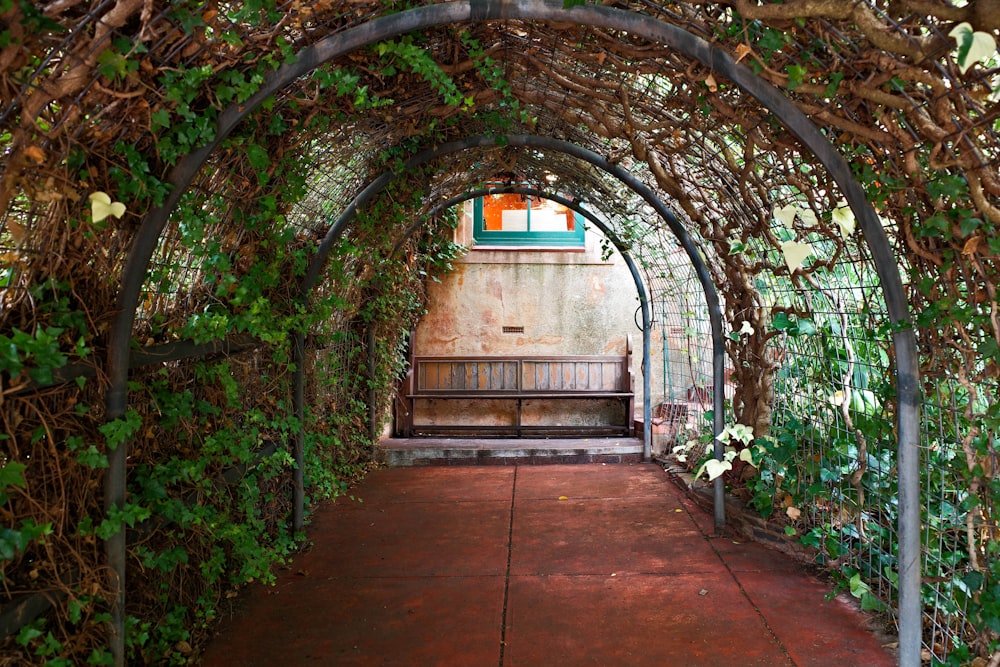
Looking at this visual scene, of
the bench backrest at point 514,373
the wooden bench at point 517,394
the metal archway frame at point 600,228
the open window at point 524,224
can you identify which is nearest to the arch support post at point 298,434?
the metal archway frame at point 600,228

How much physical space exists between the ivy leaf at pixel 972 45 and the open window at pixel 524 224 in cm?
→ 656

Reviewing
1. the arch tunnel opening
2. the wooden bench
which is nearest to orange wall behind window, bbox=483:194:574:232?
the wooden bench

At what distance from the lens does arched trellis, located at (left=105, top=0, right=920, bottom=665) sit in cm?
247

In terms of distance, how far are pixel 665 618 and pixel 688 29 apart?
2513 millimetres

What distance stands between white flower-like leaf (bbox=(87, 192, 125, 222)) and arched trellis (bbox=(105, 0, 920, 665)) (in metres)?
0.29

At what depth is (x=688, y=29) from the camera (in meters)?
2.59

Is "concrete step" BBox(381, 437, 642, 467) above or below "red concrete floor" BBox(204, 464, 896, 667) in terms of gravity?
above

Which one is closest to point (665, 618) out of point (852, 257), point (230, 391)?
point (852, 257)

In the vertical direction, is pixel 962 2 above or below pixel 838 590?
above

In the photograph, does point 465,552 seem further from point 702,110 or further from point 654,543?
point 702,110

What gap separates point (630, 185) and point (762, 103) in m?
2.31

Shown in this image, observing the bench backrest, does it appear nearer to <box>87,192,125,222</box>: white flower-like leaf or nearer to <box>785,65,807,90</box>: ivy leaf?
<box>785,65,807,90</box>: ivy leaf

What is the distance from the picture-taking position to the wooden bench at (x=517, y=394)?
7.85 meters

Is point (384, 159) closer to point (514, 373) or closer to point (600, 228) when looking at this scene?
point (600, 228)
